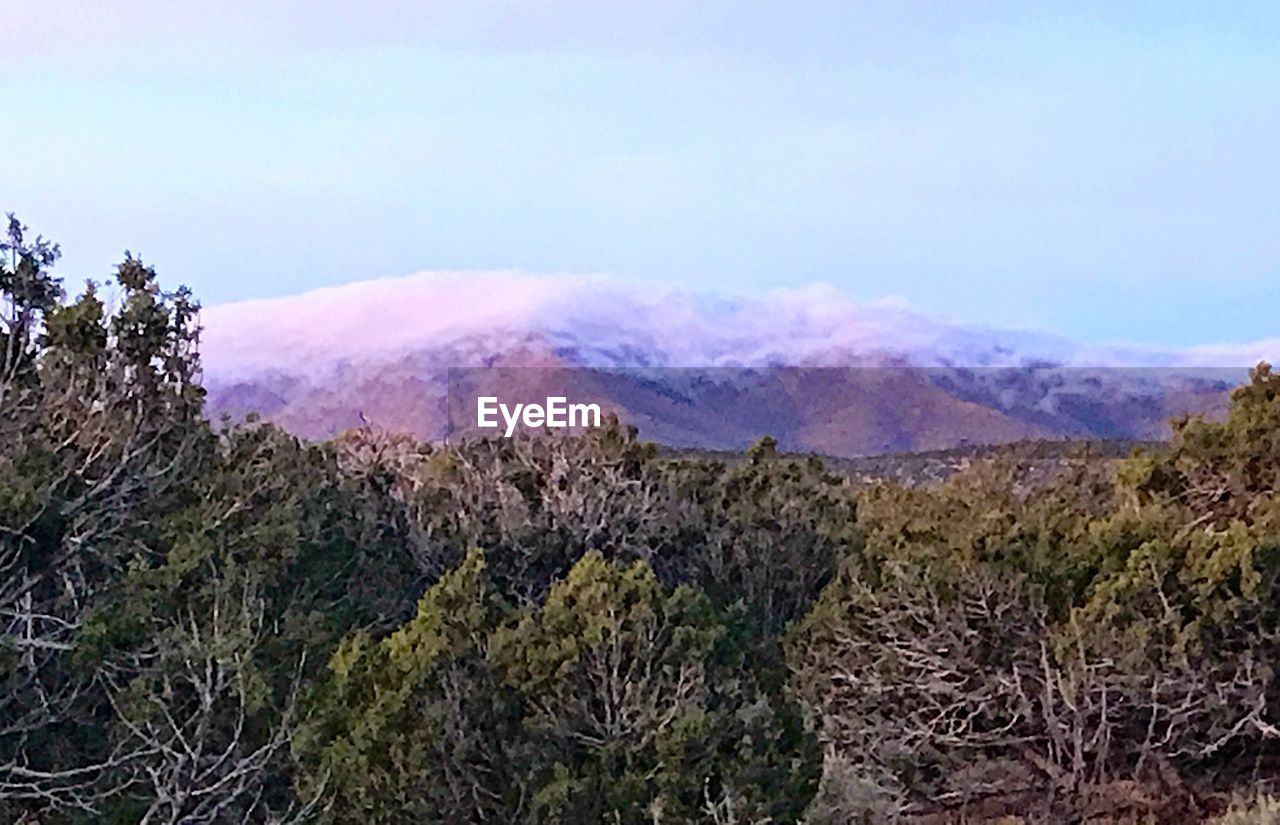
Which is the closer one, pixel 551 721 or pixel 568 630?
pixel 551 721

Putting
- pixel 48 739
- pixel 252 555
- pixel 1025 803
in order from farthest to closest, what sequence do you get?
pixel 1025 803, pixel 252 555, pixel 48 739

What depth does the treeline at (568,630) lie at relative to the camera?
21.6ft

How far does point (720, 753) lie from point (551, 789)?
2.75 ft

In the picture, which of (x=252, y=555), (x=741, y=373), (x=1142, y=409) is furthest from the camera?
(x=741, y=373)

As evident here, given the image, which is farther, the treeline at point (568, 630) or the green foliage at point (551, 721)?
the treeline at point (568, 630)

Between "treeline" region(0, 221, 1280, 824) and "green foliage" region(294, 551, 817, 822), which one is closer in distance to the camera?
"green foliage" region(294, 551, 817, 822)

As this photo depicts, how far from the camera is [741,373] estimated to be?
2688 cm

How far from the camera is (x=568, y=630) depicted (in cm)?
Answer: 696

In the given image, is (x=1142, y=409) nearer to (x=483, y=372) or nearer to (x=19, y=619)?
(x=483, y=372)

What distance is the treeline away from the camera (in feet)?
21.6

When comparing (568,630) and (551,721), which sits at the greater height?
(568,630)

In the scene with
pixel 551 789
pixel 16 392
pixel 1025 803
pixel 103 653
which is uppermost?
pixel 16 392

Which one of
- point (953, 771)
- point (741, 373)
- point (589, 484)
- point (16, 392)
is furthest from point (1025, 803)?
point (741, 373)

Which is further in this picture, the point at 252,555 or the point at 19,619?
the point at 252,555
